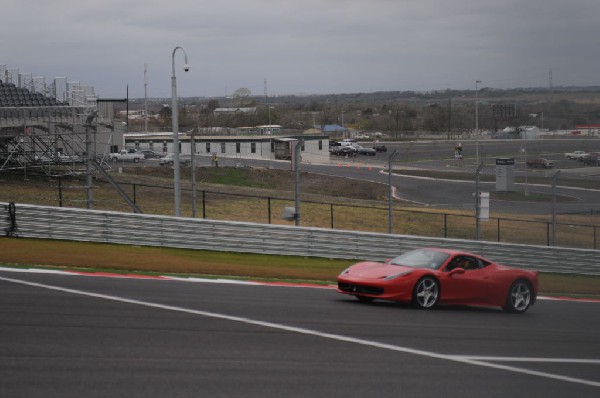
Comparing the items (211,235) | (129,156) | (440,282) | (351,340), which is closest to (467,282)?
(440,282)

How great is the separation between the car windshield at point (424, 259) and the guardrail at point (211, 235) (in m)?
7.70

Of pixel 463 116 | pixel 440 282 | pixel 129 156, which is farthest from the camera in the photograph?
pixel 463 116

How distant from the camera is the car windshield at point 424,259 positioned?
15656 millimetres

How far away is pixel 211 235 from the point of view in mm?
22922

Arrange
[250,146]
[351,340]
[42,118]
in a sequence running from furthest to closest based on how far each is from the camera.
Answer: [250,146]
[42,118]
[351,340]

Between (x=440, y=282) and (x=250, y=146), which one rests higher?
(x=250, y=146)

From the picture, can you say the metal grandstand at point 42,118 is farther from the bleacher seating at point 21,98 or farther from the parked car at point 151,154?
the parked car at point 151,154

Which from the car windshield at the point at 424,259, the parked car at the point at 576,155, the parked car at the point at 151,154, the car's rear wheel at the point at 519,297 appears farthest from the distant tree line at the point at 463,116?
the car's rear wheel at the point at 519,297

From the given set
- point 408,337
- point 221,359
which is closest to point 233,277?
point 408,337

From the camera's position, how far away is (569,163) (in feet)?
A: 173

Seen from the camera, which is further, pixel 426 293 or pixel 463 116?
pixel 463 116

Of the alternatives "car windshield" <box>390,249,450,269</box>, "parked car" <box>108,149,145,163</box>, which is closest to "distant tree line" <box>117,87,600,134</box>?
"parked car" <box>108,149,145,163</box>

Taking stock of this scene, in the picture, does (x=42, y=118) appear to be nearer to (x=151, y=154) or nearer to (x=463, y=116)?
(x=151, y=154)

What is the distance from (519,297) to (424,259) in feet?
7.70
